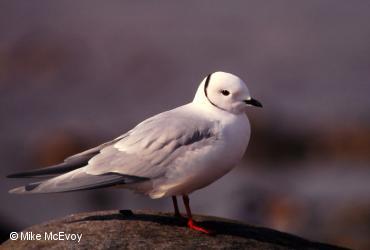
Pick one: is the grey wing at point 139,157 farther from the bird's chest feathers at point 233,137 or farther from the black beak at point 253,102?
the black beak at point 253,102

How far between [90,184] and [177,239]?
0.76 metres

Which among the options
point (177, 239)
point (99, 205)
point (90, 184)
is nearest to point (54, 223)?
point (90, 184)

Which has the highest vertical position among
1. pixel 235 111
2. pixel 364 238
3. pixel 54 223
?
pixel 235 111

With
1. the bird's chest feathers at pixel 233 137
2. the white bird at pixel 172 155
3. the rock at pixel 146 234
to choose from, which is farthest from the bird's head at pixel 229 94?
the rock at pixel 146 234

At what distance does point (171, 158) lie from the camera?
682 centimetres

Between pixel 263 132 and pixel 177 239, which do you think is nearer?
pixel 177 239

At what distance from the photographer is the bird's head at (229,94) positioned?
23.0 feet

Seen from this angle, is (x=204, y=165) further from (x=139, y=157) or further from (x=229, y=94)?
(x=229, y=94)

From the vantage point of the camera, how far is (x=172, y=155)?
6.83 metres

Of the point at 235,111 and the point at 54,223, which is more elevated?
the point at 235,111

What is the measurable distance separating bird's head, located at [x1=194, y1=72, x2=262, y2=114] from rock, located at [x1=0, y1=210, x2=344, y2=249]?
3.17 ft

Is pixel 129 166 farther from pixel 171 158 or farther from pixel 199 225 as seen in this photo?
pixel 199 225

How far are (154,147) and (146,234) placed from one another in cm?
65

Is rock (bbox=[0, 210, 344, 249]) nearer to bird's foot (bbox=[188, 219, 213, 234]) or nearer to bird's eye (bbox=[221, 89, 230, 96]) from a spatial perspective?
bird's foot (bbox=[188, 219, 213, 234])
